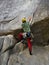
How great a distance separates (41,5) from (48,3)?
416 mm

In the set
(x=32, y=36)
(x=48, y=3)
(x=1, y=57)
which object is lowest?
(x=1, y=57)

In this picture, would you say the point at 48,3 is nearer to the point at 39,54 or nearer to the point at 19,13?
the point at 19,13

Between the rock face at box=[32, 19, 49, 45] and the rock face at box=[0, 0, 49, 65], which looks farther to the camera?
the rock face at box=[32, 19, 49, 45]

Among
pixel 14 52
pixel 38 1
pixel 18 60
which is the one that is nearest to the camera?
pixel 18 60

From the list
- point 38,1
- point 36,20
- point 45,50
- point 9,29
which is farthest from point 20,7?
point 45,50

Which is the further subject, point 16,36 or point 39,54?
point 16,36

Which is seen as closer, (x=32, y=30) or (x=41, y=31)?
(x=41, y=31)

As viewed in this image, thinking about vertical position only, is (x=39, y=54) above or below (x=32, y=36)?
below

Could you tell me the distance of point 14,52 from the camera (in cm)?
1123

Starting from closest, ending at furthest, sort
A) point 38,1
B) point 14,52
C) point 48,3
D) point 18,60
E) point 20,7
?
point 18,60
point 14,52
point 48,3
point 38,1
point 20,7

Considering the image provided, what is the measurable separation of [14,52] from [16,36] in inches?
40.7

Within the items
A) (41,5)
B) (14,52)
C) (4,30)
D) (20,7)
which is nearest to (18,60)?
(14,52)

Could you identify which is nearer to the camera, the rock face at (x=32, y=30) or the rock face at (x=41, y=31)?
the rock face at (x=32, y=30)

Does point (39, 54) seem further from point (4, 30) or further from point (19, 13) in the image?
point (19, 13)
